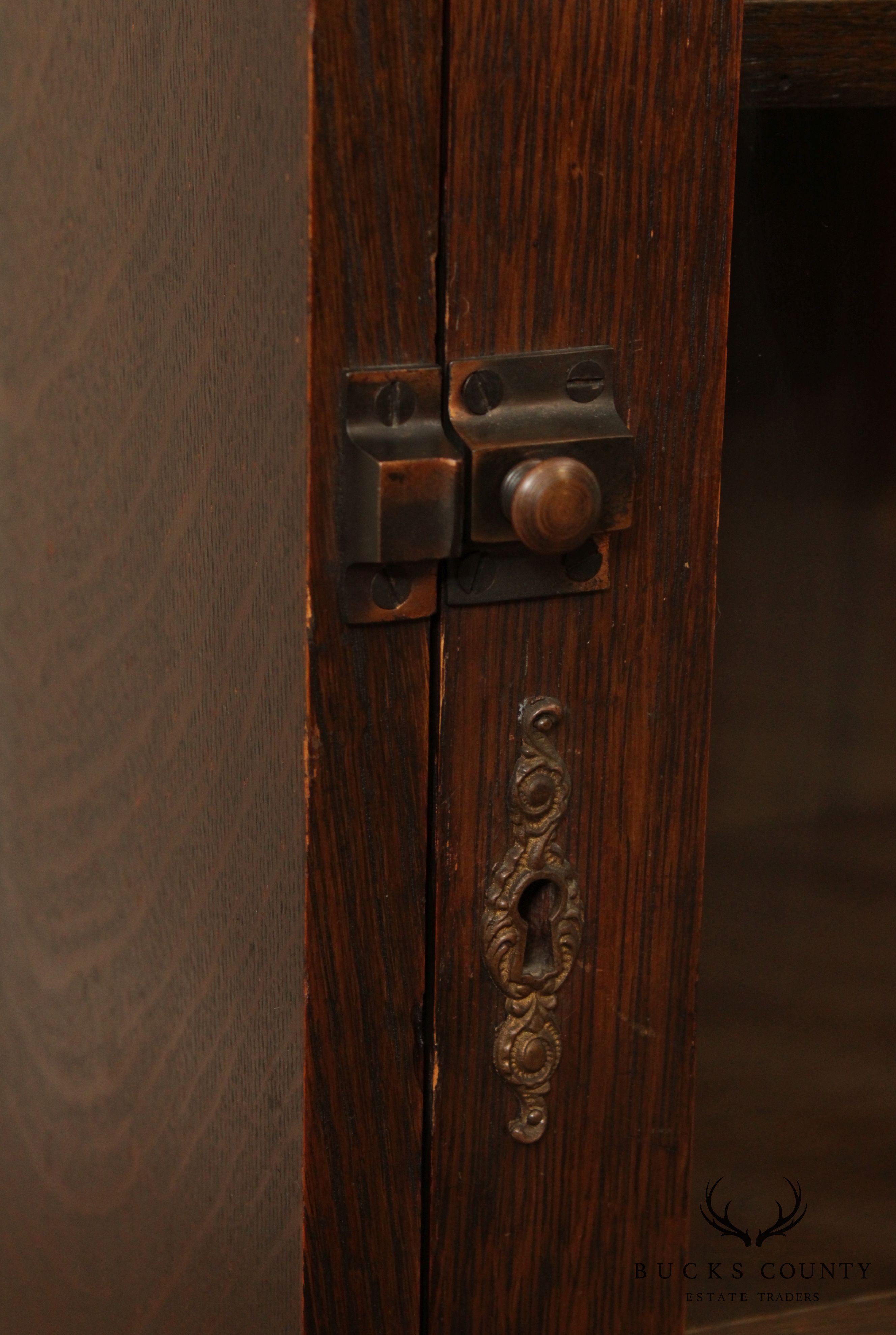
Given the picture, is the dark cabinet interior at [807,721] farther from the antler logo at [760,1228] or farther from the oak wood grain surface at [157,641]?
the oak wood grain surface at [157,641]

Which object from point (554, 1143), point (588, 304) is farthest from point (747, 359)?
point (554, 1143)

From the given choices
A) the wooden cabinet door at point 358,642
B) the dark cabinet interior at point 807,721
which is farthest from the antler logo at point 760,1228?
the wooden cabinet door at point 358,642

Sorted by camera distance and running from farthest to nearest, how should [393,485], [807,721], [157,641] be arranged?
[807,721] < [157,641] < [393,485]

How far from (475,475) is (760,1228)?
0.46 metres

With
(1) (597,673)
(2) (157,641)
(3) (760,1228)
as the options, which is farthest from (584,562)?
(3) (760,1228)

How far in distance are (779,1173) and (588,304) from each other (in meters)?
0.46

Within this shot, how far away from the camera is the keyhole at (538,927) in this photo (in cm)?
57

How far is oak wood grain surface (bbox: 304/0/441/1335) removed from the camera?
1.56 ft

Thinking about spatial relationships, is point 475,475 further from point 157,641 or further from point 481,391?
point 157,641

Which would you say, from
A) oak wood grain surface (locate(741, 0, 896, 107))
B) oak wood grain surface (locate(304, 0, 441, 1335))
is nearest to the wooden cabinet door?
oak wood grain surface (locate(304, 0, 441, 1335))

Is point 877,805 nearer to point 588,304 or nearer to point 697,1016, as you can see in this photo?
point 697,1016

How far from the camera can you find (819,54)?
642 mm

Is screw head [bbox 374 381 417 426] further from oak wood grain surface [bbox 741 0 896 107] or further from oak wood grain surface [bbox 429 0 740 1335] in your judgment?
oak wood grain surface [bbox 741 0 896 107]

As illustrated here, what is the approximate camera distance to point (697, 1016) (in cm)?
77
